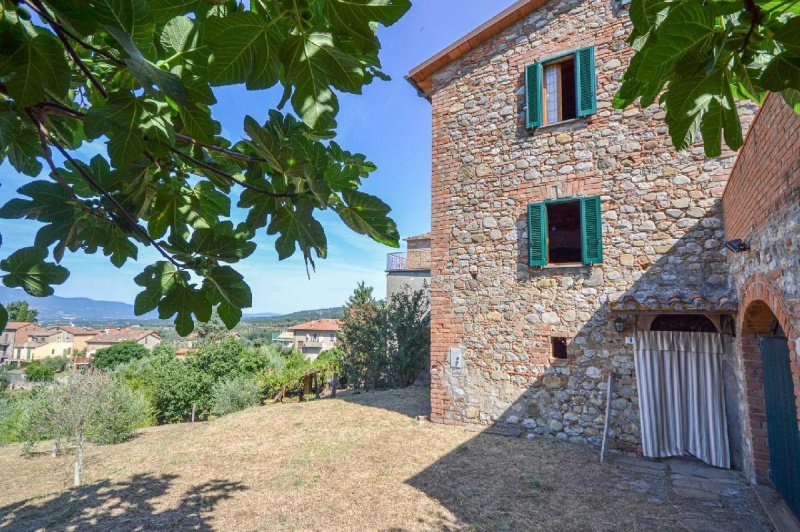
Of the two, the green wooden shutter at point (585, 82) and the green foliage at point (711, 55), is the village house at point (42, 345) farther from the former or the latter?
the green foliage at point (711, 55)

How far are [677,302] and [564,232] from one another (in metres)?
3.83

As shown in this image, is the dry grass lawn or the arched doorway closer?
the arched doorway

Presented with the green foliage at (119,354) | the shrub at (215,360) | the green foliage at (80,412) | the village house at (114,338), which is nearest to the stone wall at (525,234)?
the green foliage at (80,412)

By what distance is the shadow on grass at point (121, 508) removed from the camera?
4.13 m

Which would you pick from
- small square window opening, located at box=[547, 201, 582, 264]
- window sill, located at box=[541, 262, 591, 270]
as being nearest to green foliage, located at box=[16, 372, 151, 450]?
window sill, located at box=[541, 262, 591, 270]

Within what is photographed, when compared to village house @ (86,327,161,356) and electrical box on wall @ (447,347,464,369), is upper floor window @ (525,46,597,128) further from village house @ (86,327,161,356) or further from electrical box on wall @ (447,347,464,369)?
village house @ (86,327,161,356)

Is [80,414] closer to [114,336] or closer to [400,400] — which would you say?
[400,400]

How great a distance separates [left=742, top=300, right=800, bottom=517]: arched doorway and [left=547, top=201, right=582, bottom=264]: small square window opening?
308 centimetres

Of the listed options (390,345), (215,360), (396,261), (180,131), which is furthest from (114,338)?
(180,131)

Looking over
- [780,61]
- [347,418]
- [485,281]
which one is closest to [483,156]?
[485,281]

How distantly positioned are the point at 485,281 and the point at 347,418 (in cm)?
406

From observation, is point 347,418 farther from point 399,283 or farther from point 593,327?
point 399,283

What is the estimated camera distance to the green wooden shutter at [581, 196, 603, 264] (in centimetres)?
662

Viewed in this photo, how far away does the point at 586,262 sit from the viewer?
262 inches
